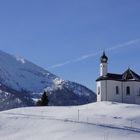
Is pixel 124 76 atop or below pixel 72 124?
atop

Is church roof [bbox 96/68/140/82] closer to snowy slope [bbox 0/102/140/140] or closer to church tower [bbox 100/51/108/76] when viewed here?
church tower [bbox 100/51/108/76]

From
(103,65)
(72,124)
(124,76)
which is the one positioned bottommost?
(72,124)

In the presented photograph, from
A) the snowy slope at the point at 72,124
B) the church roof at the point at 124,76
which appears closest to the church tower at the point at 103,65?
the church roof at the point at 124,76

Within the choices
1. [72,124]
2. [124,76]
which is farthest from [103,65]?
[72,124]

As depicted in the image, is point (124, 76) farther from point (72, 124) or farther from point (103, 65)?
point (72, 124)

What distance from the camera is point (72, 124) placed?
6119 cm

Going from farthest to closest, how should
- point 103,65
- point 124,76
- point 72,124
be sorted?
point 124,76 → point 103,65 → point 72,124

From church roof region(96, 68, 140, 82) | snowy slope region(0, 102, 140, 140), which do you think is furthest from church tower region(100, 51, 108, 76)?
snowy slope region(0, 102, 140, 140)

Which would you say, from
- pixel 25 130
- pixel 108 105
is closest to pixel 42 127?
pixel 25 130

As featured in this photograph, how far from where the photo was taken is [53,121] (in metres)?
64.3

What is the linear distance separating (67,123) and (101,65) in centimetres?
3570

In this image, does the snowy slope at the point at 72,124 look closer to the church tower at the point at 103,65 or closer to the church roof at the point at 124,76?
the church roof at the point at 124,76

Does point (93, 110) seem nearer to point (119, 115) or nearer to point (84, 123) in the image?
point (119, 115)

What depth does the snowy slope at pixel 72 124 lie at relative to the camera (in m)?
55.3
